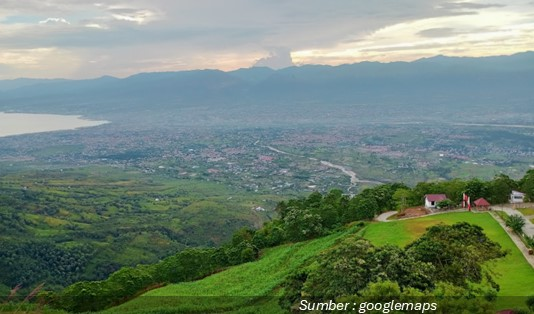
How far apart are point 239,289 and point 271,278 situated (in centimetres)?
237

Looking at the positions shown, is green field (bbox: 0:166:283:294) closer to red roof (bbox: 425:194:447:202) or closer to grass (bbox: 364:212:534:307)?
grass (bbox: 364:212:534:307)

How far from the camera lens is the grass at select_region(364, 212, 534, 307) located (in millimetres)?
22680

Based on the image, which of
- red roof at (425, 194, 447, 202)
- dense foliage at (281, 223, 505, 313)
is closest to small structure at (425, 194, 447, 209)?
red roof at (425, 194, 447, 202)

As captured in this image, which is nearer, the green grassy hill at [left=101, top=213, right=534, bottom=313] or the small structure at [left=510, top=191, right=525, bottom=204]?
the green grassy hill at [left=101, top=213, right=534, bottom=313]

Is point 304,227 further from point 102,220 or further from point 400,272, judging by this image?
point 102,220

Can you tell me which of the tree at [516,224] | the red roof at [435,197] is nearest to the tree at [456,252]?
the tree at [516,224]

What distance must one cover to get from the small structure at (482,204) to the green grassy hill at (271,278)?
295 cm

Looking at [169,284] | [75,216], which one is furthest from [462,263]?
[75,216]

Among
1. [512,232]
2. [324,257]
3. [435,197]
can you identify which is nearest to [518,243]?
[512,232]

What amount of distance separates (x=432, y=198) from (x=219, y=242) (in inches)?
1971

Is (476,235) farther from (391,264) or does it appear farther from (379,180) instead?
(379,180)

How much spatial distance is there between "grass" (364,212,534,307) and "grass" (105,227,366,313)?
397 cm

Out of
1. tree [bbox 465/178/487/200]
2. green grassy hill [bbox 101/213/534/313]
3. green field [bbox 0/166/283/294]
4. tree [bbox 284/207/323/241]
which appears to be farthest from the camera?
green field [bbox 0/166/283/294]

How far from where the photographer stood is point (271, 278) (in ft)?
113
